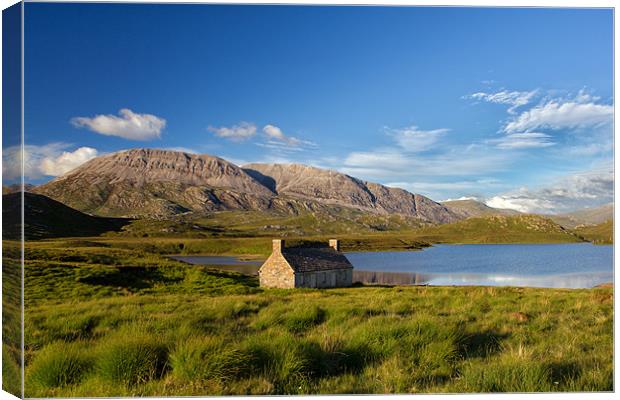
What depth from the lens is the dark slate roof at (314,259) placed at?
35500 mm

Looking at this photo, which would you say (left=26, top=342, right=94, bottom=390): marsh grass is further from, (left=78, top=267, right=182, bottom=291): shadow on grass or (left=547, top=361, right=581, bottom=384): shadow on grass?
(left=78, top=267, right=182, bottom=291): shadow on grass

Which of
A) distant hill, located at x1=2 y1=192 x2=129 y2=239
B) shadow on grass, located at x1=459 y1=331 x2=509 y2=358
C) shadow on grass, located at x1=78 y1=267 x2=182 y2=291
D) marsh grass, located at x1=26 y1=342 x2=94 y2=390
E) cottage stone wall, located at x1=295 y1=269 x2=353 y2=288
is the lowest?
cottage stone wall, located at x1=295 y1=269 x2=353 y2=288

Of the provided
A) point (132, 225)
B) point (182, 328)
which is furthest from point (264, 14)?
point (132, 225)

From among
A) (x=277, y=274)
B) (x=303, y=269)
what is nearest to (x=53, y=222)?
(x=277, y=274)

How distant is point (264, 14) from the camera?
10320 mm

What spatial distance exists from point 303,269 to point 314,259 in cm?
282

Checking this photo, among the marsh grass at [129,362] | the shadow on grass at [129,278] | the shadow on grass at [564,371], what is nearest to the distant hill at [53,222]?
the shadow on grass at [129,278]

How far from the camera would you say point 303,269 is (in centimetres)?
3541

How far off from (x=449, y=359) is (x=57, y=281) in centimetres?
2615

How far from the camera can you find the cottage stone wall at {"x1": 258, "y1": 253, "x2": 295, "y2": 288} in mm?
34312

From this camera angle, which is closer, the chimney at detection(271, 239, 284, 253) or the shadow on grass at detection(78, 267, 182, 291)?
the shadow on grass at detection(78, 267, 182, 291)

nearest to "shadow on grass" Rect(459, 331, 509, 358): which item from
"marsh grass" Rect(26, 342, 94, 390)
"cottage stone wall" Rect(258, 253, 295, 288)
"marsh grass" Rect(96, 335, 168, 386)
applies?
"marsh grass" Rect(96, 335, 168, 386)

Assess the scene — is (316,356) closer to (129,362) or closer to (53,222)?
(129,362)

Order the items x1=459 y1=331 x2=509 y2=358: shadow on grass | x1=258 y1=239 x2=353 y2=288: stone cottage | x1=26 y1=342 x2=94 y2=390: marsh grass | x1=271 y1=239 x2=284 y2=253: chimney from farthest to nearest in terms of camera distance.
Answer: x1=271 y1=239 x2=284 y2=253: chimney → x1=258 y1=239 x2=353 y2=288: stone cottage → x1=459 y1=331 x2=509 y2=358: shadow on grass → x1=26 y1=342 x2=94 y2=390: marsh grass
